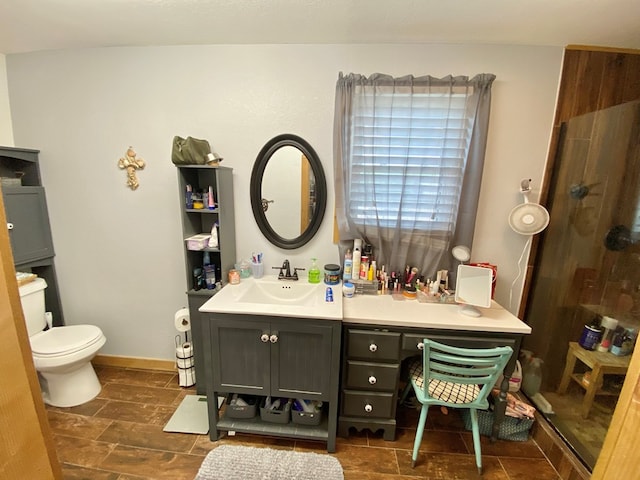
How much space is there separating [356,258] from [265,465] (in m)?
1.28

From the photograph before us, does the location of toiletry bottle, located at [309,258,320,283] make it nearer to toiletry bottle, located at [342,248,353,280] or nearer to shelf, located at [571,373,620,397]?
toiletry bottle, located at [342,248,353,280]

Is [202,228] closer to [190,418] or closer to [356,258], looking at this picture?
[356,258]

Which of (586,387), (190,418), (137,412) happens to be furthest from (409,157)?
(137,412)

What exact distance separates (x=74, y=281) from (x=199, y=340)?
119 centimetres

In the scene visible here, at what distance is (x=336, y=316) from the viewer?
56.9 inches

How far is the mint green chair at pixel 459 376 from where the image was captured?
1.33 metres

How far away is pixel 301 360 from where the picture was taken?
1.52 metres

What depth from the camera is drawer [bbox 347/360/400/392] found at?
155cm

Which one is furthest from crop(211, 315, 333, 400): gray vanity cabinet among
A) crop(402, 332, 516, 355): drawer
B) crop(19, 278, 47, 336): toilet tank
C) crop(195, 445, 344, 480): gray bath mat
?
crop(19, 278, 47, 336): toilet tank

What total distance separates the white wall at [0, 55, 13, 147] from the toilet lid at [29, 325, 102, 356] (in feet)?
4.62

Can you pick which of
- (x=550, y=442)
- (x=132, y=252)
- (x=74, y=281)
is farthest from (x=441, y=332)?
(x=74, y=281)

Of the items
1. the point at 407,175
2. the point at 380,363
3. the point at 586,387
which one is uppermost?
the point at 407,175

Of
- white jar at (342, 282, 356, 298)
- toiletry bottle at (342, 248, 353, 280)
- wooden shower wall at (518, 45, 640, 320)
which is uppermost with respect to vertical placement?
wooden shower wall at (518, 45, 640, 320)

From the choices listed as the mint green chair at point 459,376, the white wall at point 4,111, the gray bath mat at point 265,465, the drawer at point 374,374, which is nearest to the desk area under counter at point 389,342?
the drawer at point 374,374
